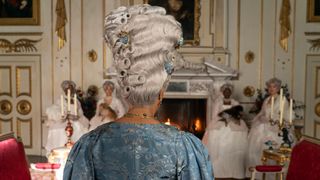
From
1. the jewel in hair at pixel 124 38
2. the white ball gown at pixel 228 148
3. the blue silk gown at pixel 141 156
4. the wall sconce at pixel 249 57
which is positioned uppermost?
the wall sconce at pixel 249 57

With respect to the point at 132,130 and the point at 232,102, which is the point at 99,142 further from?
the point at 232,102

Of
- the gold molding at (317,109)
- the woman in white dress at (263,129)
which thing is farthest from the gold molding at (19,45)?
the gold molding at (317,109)

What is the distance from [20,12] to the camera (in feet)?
23.5

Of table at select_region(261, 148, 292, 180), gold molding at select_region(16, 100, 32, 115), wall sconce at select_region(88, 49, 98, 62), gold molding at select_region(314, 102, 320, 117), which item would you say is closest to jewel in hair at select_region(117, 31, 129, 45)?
table at select_region(261, 148, 292, 180)

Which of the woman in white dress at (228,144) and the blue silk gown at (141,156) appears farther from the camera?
the woman in white dress at (228,144)

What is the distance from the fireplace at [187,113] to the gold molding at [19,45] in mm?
2466

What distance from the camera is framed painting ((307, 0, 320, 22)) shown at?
22.3ft

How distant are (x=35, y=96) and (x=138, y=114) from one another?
21.2ft

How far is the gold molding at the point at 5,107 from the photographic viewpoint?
7.34 metres

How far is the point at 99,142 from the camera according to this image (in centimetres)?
113

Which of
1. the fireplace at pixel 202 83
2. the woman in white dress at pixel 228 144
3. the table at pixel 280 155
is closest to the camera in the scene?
the table at pixel 280 155

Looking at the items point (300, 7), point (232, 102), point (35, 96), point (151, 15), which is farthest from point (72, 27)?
point (151, 15)

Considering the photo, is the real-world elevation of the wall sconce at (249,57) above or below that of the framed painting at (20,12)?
below

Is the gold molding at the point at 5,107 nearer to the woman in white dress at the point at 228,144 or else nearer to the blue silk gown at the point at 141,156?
the woman in white dress at the point at 228,144
